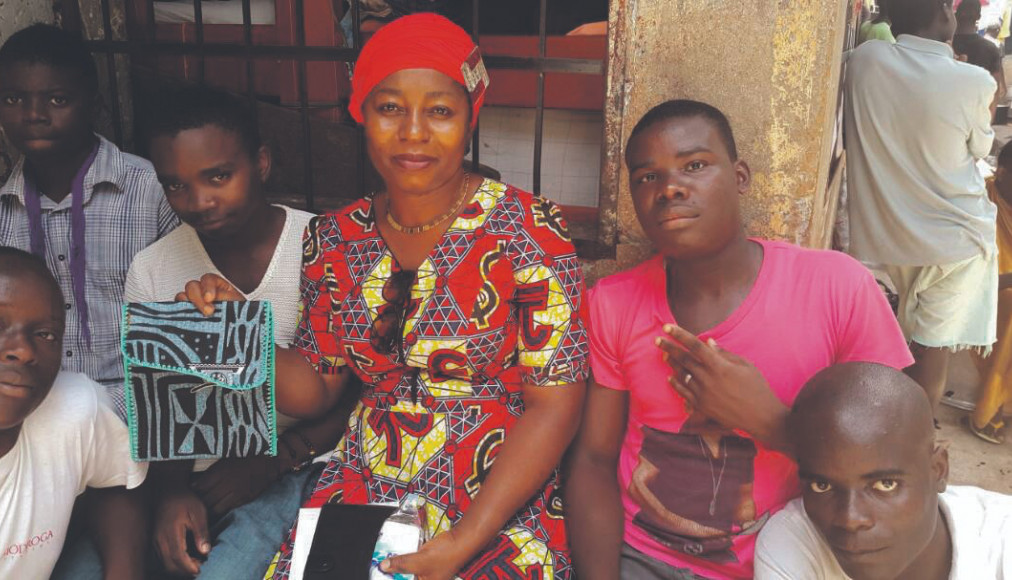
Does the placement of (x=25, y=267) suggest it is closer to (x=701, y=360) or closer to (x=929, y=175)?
Result: (x=701, y=360)

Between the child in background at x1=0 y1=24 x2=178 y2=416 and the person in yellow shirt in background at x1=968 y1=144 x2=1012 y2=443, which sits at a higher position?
the child in background at x1=0 y1=24 x2=178 y2=416

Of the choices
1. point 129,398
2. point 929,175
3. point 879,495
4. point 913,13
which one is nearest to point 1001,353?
point 929,175

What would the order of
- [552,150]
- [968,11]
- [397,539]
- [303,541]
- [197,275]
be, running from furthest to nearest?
[968,11] < [552,150] < [197,275] < [303,541] < [397,539]

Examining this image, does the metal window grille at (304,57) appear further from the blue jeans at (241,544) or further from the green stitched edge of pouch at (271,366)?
the blue jeans at (241,544)

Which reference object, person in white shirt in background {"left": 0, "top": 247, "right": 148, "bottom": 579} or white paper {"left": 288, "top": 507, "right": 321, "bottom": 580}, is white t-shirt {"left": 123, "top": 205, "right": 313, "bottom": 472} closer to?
person in white shirt in background {"left": 0, "top": 247, "right": 148, "bottom": 579}

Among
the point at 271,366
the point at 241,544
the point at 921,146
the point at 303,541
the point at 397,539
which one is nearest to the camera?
the point at 397,539

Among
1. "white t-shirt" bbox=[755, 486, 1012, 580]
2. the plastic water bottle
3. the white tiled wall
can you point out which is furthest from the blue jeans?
the white tiled wall

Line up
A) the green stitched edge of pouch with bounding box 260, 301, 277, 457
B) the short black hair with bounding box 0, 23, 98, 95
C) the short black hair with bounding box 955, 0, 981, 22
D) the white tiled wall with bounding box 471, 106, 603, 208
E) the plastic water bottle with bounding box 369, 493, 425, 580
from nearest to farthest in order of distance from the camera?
the plastic water bottle with bounding box 369, 493, 425, 580, the green stitched edge of pouch with bounding box 260, 301, 277, 457, the short black hair with bounding box 0, 23, 98, 95, the white tiled wall with bounding box 471, 106, 603, 208, the short black hair with bounding box 955, 0, 981, 22

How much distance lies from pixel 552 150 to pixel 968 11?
13.9ft

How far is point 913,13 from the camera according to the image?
359cm

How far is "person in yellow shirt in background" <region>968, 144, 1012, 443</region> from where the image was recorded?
150 inches

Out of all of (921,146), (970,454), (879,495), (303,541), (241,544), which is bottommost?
(970,454)

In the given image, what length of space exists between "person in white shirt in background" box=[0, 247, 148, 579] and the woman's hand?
828 mm

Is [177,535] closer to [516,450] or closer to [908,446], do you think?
[516,450]
